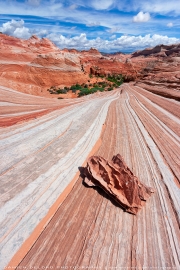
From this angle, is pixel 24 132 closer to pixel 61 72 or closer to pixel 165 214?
pixel 165 214

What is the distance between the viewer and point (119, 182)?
3043 millimetres

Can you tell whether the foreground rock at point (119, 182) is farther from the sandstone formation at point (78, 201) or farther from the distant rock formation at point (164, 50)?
the distant rock formation at point (164, 50)

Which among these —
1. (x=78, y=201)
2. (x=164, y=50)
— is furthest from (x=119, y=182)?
(x=164, y=50)

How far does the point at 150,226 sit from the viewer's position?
8.48ft

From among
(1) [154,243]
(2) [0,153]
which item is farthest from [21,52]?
(1) [154,243]

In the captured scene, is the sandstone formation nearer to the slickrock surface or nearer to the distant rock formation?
the slickrock surface

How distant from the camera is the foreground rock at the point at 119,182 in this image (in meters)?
2.86

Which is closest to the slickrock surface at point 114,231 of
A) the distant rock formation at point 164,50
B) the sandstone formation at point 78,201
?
the sandstone formation at point 78,201

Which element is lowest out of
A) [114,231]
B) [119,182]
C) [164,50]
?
[114,231]

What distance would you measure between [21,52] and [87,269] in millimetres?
23890

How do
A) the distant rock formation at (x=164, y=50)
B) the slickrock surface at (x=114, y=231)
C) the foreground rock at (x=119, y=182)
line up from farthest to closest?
the distant rock formation at (x=164, y=50)
the foreground rock at (x=119, y=182)
the slickrock surface at (x=114, y=231)

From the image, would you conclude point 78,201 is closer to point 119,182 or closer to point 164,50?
point 119,182

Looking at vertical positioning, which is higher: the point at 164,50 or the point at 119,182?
the point at 164,50

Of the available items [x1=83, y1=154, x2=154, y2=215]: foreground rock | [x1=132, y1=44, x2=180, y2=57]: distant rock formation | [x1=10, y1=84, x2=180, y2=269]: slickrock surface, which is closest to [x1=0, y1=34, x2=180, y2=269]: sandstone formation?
[x1=10, y1=84, x2=180, y2=269]: slickrock surface
